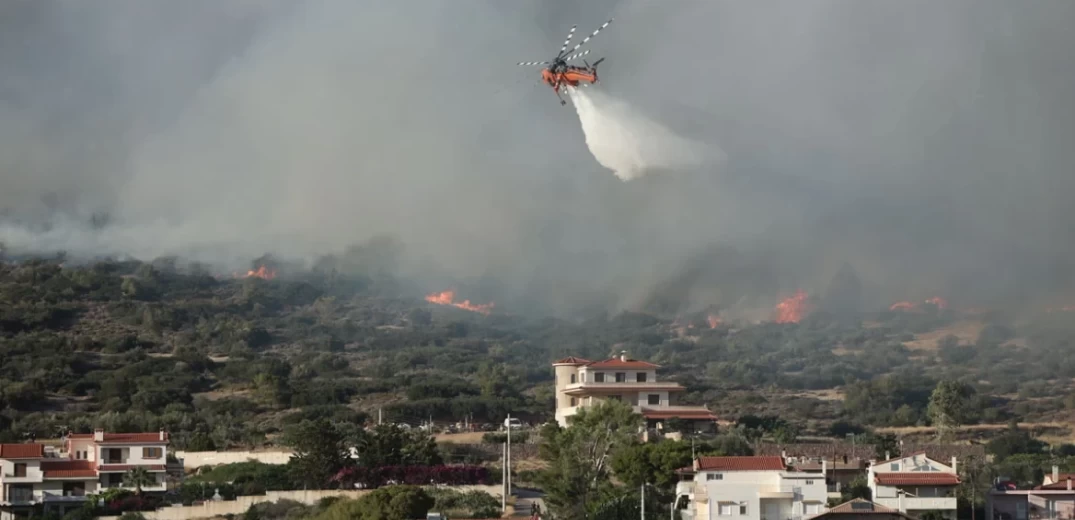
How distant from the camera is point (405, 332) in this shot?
145500mm

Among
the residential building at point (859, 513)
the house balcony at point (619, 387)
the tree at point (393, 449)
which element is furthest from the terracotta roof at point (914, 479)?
the tree at point (393, 449)

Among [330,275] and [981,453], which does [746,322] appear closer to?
[330,275]

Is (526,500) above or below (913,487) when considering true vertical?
below

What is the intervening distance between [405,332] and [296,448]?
207 ft

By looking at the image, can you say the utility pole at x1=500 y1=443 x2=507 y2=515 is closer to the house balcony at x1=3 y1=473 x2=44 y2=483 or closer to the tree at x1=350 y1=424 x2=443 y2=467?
the tree at x1=350 y1=424 x2=443 y2=467

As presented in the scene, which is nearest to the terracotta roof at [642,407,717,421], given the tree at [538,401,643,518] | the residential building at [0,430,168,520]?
the tree at [538,401,643,518]

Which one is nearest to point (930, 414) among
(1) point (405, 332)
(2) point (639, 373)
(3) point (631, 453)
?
(2) point (639, 373)

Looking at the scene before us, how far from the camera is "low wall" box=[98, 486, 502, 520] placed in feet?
250

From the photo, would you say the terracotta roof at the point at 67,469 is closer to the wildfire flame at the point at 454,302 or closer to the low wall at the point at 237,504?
the low wall at the point at 237,504

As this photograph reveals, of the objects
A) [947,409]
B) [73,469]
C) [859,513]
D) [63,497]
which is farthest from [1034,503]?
[73,469]

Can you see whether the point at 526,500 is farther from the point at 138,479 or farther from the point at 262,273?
the point at 262,273

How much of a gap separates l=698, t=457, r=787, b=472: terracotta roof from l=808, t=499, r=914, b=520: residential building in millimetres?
3853

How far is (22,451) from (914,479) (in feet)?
108

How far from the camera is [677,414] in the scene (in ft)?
291
